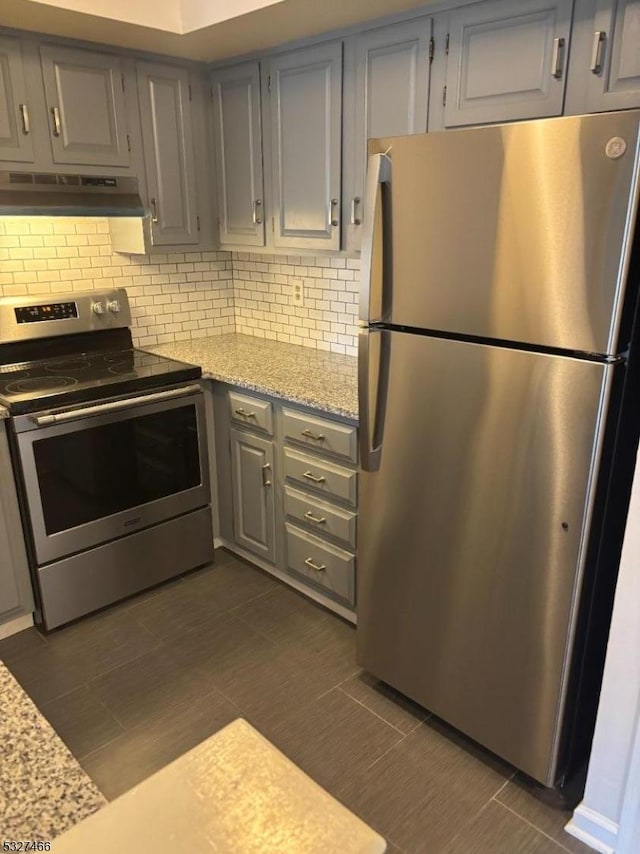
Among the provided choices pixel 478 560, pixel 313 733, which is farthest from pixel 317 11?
pixel 313 733

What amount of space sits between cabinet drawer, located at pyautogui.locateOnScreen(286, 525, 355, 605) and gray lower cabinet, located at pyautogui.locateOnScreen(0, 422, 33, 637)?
103 cm

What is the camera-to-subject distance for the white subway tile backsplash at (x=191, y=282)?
2.81 m

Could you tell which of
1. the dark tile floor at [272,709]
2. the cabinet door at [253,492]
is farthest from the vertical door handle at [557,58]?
the dark tile floor at [272,709]

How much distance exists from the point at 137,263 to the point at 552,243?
2211 millimetres

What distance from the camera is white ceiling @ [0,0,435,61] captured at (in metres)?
2.13

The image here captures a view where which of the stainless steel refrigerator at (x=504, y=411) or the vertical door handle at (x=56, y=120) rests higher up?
the vertical door handle at (x=56, y=120)

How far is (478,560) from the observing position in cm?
179

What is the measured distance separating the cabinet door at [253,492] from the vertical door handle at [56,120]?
1366mm

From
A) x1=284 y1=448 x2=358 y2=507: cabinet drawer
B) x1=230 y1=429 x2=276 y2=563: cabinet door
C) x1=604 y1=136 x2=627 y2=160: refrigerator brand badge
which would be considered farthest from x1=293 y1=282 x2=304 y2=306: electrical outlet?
x1=604 y1=136 x2=627 y2=160: refrigerator brand badge

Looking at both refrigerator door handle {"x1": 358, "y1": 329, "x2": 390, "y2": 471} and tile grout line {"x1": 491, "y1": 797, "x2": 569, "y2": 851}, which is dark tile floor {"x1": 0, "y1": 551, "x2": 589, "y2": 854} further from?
refrigerator door handle {"x1": 358, "y1": 329, "x2": 390, "y2": 471}

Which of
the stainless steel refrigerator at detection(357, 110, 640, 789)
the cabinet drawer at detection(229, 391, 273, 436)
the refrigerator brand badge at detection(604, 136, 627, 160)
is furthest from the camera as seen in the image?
the cabinet drawer at detection(229, 391, 273, 436)

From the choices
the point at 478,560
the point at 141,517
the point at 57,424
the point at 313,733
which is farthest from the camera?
the point at 141,517

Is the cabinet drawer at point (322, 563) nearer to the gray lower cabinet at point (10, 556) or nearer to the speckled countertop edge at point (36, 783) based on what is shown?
the gray lower cabinet at point (10, 556)

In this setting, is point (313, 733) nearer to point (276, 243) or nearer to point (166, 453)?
point (166, 453)
